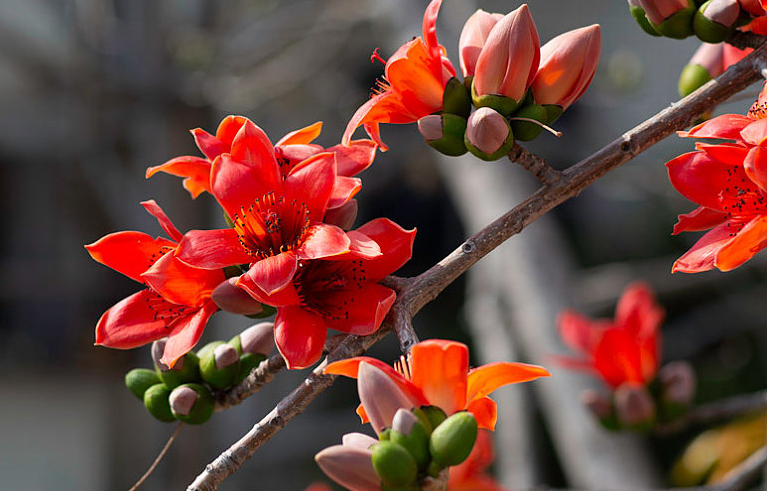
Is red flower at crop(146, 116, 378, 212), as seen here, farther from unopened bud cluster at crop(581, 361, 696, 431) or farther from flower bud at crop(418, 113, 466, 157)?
unopened bud cluster at crop(581, 361, 696, 431)

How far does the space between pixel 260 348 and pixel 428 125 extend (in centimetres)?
21

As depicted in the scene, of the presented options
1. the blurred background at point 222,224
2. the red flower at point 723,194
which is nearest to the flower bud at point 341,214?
the red flower at point 723,194

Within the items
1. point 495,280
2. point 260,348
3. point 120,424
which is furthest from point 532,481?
point 120,424

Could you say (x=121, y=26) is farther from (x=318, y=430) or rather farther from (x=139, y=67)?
(x=318, y=430)

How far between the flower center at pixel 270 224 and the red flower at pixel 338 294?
26 mm

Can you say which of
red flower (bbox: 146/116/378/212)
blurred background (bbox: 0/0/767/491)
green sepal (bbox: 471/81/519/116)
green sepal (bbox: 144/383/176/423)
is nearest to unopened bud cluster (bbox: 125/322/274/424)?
green sepal (bbox: 144/383/176/423)

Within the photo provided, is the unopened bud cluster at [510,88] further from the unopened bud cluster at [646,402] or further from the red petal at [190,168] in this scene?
the unopened bud cluster at [646,402]

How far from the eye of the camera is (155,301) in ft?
1.82

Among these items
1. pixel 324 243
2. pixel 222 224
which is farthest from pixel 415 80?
pixel 222 224

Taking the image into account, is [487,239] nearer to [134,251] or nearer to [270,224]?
[270,224]

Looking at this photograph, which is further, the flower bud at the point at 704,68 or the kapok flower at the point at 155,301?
the flower bud at the point at 704,68

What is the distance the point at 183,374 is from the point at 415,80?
277 millimetres

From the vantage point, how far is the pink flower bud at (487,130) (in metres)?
0.49

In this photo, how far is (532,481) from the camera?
1.50 m
